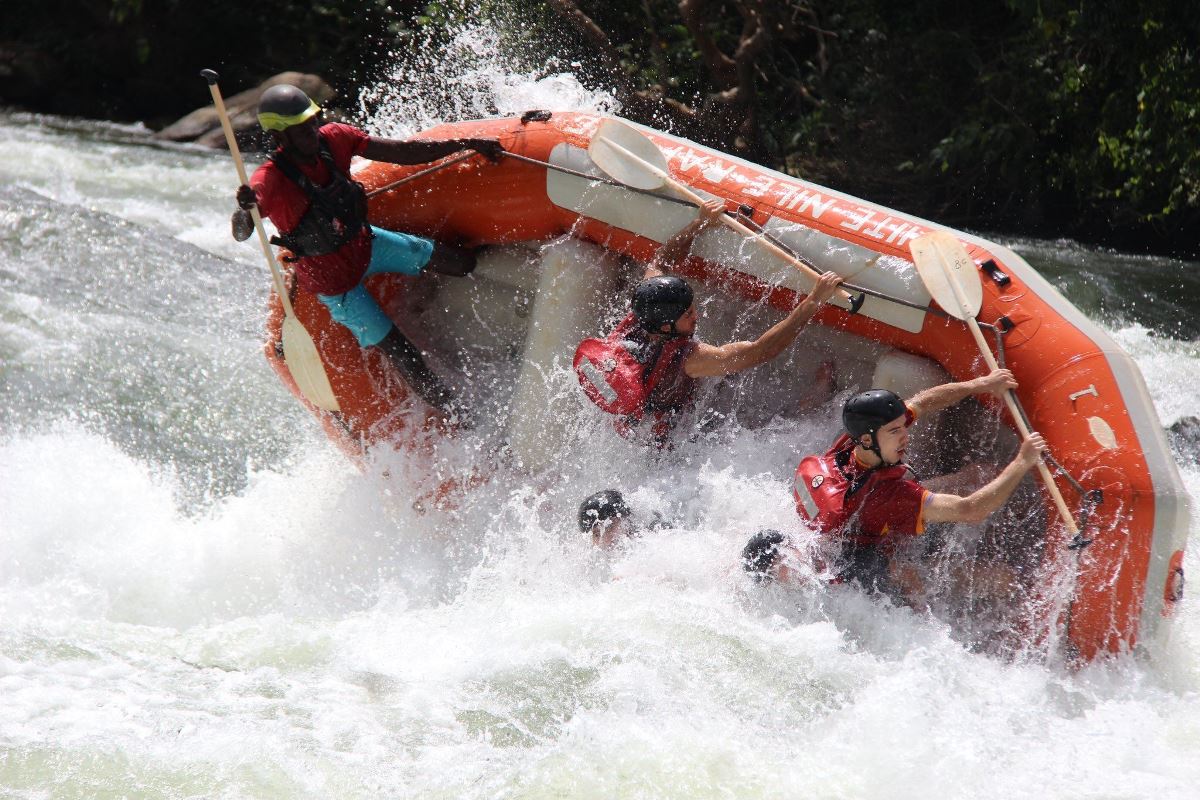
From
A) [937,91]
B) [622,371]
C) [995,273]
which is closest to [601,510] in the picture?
[622,371]

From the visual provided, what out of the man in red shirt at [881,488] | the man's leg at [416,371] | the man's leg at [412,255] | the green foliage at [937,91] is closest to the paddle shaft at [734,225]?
the man in red shirt at [881,488]

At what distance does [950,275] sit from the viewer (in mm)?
3721

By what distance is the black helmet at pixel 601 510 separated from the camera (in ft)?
13.4

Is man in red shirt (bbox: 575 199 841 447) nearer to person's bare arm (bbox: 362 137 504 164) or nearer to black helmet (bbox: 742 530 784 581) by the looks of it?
black helmet (bbox: 742 530 784 581)

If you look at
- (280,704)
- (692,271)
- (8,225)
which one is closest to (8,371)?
(8,225)

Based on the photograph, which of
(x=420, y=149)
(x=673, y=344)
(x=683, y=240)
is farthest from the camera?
(x=420, y=149)

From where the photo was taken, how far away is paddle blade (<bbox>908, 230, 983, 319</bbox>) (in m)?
3.70

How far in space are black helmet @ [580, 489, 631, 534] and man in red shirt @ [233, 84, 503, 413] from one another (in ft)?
3.08

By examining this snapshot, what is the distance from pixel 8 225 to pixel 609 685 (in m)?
5.72

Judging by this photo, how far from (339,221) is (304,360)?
0.60 meters

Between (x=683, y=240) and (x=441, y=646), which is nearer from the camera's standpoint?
(x=441, y=646)

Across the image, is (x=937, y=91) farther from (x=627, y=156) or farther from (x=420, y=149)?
(x=420, y=149)

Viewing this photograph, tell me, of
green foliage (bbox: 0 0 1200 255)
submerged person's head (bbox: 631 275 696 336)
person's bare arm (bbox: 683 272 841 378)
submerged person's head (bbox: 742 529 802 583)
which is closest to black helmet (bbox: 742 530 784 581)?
submerged person's head (bbox: 742 529 802 583)

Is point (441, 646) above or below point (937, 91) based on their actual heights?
below
